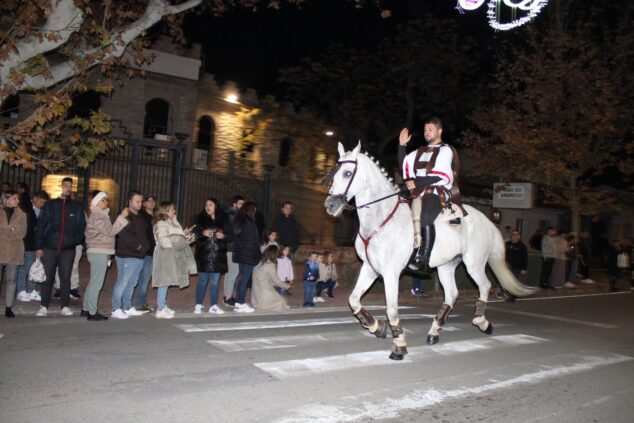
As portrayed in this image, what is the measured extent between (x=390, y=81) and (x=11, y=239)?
705 inches

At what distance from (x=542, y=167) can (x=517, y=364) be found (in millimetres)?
13966

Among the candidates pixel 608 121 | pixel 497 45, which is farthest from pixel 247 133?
pixel 608 121

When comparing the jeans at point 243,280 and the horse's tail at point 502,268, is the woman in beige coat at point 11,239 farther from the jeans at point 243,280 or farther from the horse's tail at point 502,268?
the horse's tail at point 502,268

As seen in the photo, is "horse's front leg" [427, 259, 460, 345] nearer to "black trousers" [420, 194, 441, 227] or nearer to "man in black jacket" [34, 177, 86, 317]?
"black trousers" [420, 194, 441, 227]

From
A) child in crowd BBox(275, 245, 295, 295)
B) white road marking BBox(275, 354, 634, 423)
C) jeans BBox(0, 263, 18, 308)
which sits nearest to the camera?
white road marking BBox(275, 354, 634, 423)

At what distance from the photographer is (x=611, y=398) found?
5535mm

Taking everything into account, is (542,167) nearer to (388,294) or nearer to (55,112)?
(388,294)

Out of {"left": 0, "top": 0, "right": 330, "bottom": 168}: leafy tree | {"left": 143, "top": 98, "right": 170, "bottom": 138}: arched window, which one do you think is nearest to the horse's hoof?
{"left": 0, "top": 0, "right": 330, "bottom": 168}: leafy tree

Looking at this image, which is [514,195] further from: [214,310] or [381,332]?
[214,310]

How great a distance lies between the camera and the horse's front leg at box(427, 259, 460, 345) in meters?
7.56

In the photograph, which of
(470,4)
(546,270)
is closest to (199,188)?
(470,4)

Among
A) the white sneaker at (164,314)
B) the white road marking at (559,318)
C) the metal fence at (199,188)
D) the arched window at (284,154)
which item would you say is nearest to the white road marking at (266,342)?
the white sneaker at (164,314)

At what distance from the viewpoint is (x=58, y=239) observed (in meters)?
8.26

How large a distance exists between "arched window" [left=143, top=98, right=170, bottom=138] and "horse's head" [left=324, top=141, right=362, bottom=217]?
19346mm
